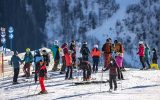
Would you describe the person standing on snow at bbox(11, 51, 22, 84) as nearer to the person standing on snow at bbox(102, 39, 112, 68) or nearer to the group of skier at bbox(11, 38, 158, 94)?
the group of skier at bbox(11, 38, 158, 94)

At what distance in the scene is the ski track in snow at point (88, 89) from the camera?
2070cm

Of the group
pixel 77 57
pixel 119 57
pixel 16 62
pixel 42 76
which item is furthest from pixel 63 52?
pixel 42 76

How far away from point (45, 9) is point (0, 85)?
58.6 metres

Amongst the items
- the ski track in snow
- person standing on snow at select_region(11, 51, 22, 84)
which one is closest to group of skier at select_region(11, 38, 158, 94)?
person standing on snow at select_region(11, 51, 22, 84)

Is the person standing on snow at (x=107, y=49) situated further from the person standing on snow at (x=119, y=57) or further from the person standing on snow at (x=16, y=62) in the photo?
the person standing on snow at (x=16, y=62)

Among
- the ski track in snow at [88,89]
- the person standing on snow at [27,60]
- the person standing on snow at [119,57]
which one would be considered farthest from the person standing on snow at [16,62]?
the person standing on snow at [119,57]

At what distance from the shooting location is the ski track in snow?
20703 mm

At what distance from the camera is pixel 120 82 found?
81.0 feet

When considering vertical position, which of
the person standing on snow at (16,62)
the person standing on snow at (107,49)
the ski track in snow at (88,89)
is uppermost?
the person standing on snow at (107,49)

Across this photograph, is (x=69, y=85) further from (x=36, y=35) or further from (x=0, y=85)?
(x=36, y=35)

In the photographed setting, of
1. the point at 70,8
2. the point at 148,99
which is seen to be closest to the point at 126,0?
the point at 70,8

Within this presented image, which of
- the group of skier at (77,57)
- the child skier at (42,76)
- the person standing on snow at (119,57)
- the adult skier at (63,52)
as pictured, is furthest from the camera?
the adult skier at (63,52)

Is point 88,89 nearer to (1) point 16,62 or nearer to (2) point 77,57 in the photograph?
(2) point 77,57

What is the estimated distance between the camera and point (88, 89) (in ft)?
75.1
